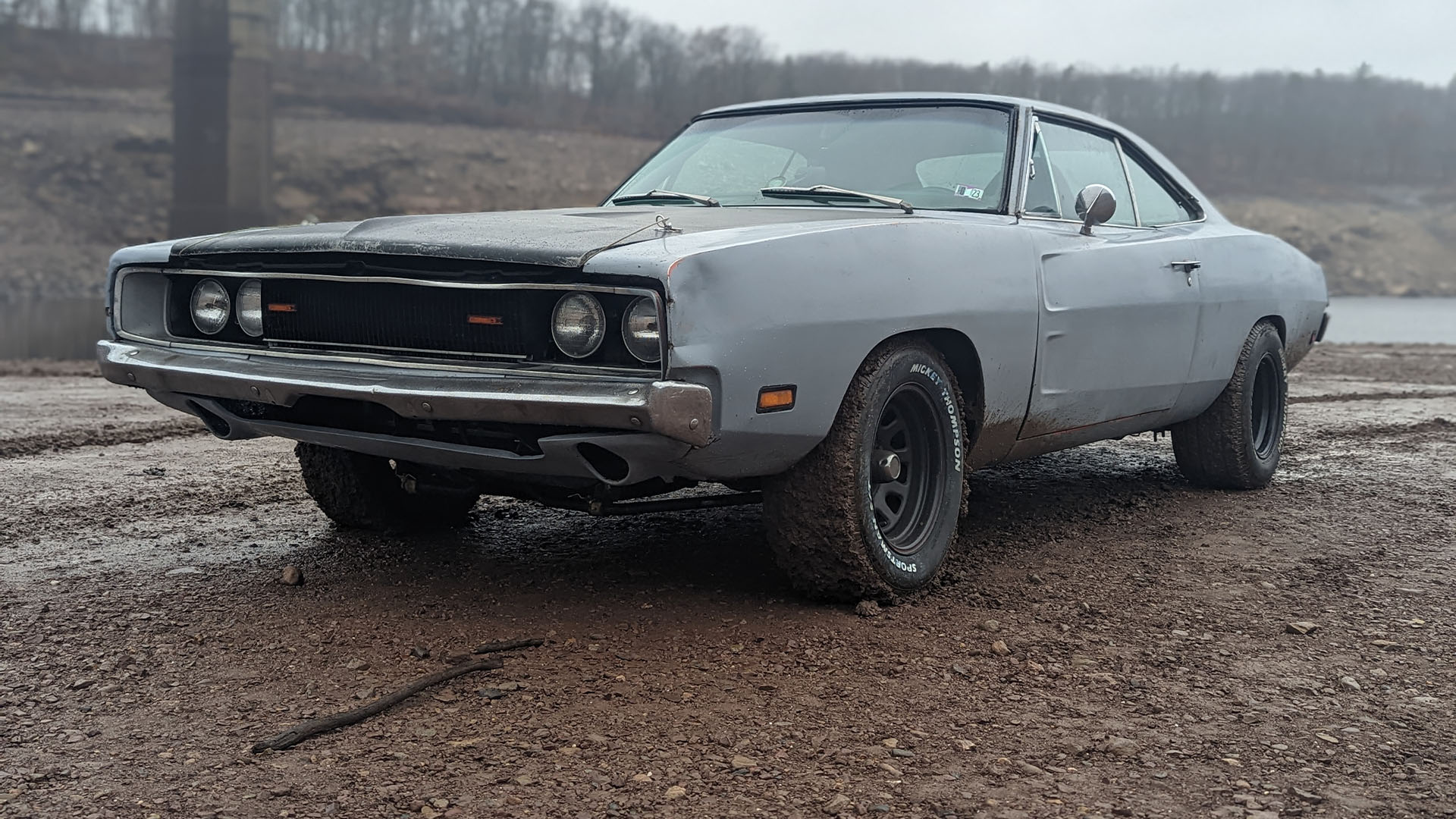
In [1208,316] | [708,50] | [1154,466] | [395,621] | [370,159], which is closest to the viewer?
[395,621]

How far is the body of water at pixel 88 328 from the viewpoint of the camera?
16125mm

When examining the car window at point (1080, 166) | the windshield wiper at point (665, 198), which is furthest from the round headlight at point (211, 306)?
the car window at point (1080, 166)

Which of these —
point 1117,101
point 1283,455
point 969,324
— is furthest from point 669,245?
point 1117,101

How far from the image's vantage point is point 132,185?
184ft

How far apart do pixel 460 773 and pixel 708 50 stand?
88292 mm

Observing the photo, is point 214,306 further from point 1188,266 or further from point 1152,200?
point 1152,200

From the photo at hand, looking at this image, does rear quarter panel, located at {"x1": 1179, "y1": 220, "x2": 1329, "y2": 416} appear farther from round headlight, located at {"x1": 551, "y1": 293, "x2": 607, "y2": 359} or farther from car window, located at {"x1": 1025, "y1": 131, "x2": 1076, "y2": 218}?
round headlight, located at {"x1": 551, "y1": 293, "x2": 607, "y2": 359}

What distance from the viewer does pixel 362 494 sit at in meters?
4.12

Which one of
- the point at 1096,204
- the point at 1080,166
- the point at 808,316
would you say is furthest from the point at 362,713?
the point at 1080,166

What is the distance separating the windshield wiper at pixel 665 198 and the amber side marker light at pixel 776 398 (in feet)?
4.08

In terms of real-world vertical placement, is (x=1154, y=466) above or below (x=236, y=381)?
below

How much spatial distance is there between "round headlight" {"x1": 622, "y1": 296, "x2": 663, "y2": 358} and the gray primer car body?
77 mm

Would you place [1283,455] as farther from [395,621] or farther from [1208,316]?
[395,621]

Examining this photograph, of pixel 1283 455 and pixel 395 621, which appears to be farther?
pixel 1283 455
